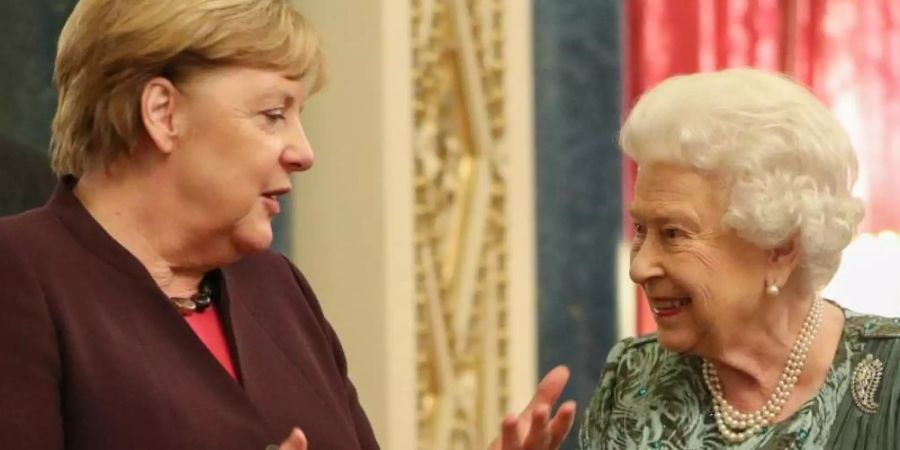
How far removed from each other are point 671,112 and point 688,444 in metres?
0.50

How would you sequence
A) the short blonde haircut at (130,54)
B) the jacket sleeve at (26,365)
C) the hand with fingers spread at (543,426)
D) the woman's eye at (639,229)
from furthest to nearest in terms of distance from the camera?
the woman's eye at (639,229)
the hand with fingers spread at (543,426)
the short blonde haircut at (130,54)
the jacket sleeve at (26,365)

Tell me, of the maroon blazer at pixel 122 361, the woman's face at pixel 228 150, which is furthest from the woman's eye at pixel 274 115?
the maroon blazer at pixel 122 361

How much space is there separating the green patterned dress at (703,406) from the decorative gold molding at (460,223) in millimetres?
1231

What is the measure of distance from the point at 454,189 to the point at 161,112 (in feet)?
5.80

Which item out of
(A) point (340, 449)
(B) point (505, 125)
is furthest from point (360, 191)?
(A) point (340, 449)

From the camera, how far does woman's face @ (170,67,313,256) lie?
2.13 m

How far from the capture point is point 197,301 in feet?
7.25

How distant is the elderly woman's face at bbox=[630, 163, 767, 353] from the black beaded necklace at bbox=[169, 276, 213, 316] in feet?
2.09

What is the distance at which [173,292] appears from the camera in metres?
2.18

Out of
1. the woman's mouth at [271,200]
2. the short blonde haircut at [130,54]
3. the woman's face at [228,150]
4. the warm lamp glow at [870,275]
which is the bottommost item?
the warm lamp glow at [870,275]

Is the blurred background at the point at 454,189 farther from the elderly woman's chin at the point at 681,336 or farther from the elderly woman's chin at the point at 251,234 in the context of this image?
the elderly woman's chin at the point at 681,336

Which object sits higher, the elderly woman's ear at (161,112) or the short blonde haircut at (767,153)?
the elderly woman's ear at (161,112)

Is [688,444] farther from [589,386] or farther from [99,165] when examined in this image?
[589,386]

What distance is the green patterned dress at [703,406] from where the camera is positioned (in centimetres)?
230
